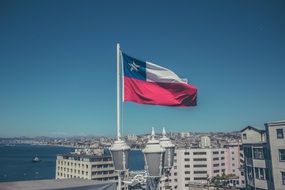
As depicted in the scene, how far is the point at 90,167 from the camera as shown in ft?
392

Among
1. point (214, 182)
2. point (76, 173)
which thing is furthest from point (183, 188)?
point (76, 173)

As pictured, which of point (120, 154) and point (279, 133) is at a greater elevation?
point (279, 133)

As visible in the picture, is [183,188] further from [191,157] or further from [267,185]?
[267,185]

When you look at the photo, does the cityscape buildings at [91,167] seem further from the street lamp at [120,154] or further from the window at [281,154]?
the street lamp at [120,154]

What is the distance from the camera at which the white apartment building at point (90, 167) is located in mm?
120375

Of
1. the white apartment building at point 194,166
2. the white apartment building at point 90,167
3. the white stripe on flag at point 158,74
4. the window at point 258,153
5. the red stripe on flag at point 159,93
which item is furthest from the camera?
the white apartment building at point 194,166

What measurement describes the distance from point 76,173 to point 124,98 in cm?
12625

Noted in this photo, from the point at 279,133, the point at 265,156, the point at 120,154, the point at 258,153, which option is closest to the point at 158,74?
the point at 120,154

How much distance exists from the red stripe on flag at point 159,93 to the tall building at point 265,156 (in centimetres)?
3037

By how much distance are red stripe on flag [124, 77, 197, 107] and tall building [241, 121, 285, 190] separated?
30372 millimetres

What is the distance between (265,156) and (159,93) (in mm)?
35095

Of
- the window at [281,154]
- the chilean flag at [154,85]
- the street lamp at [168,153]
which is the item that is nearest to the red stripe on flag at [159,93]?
the chilean flag at [154,85]

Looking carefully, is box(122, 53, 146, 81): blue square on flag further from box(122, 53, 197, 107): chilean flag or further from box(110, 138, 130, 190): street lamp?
box(110, 138, 130, 190): street lamp

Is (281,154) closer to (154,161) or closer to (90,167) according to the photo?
(154,161)
